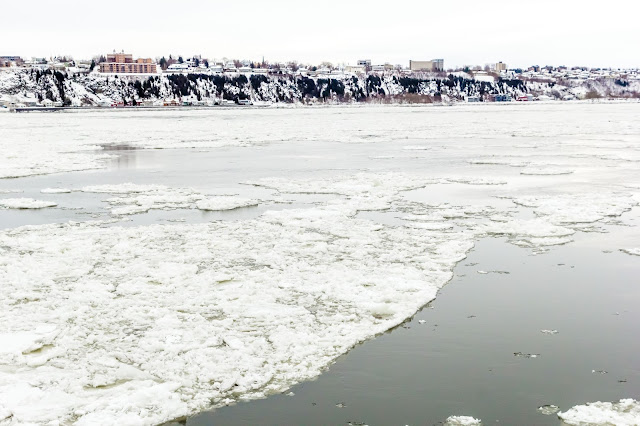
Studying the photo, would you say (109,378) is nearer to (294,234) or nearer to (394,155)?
(294,234)

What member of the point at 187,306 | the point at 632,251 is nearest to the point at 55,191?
the point at 187,306

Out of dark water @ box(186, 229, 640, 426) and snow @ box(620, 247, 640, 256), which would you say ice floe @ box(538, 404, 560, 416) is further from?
snow @ box(620, 247, 640, 256)

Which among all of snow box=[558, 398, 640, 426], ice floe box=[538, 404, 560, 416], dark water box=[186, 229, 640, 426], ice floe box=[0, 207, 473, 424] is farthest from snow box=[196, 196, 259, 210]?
snow box=[558, 398, 640, 426]

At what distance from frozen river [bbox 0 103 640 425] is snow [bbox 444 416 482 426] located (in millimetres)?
116

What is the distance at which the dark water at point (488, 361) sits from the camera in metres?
5.15

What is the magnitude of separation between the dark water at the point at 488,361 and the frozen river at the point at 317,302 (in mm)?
24

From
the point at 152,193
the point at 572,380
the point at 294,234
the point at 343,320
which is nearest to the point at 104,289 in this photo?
the point at 343,320

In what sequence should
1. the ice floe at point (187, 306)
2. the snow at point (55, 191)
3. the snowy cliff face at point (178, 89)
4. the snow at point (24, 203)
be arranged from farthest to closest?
the snowy cliff face at point (178, 89)
the snow at point (55, 191)
the snow at point (24, 203)
the ice floe at point (187, 306)

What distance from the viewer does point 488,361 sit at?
6.03 m

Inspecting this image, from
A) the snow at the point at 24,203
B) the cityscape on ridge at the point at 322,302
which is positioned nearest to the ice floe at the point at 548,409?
the cityscape on ridge at the point at 322,302

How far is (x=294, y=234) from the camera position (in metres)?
11.1

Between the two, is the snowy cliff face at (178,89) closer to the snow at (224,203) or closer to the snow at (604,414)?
the snow at (224,203)

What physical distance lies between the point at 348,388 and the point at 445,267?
3.91m

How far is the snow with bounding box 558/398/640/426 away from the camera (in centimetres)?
489
